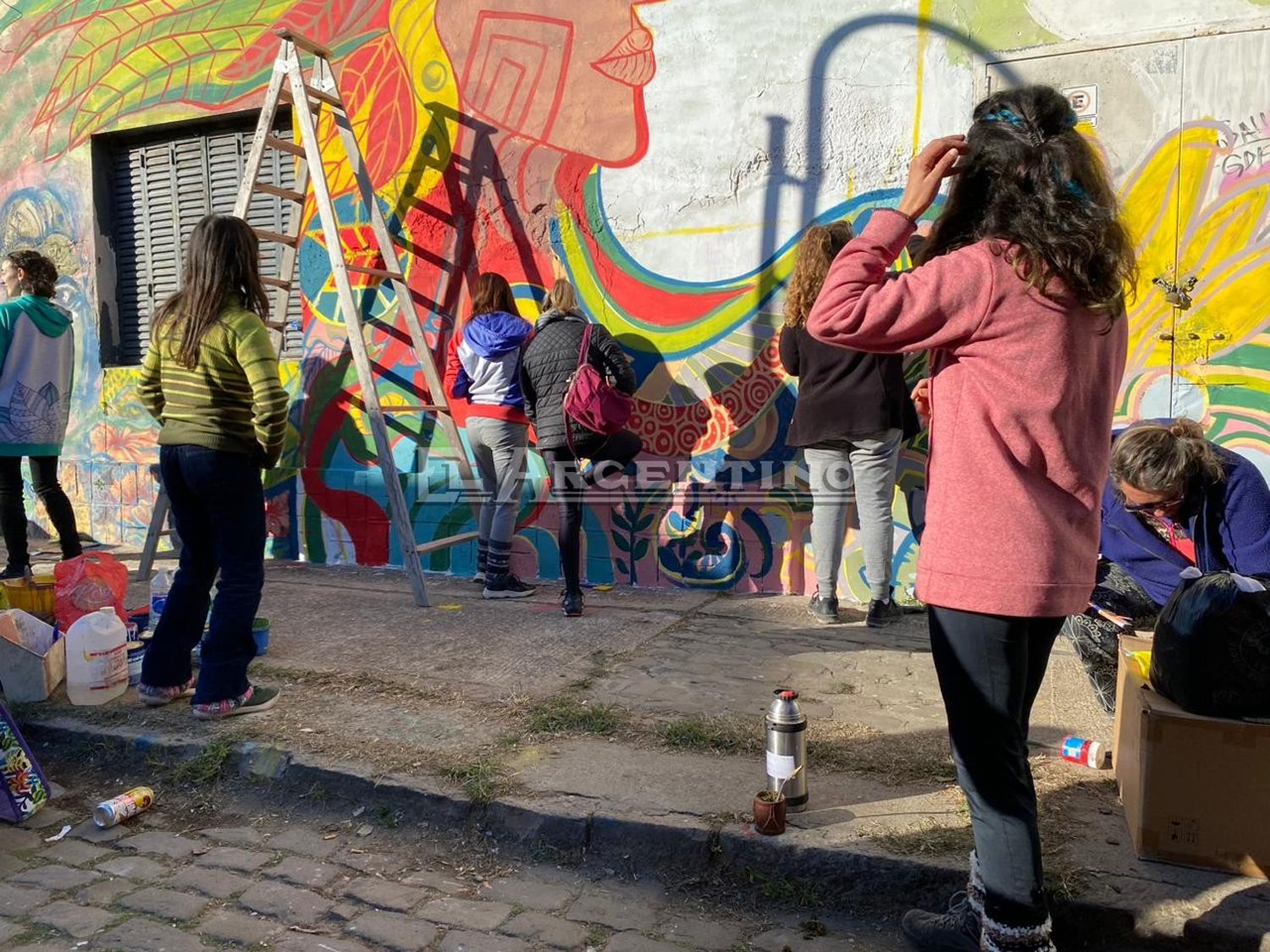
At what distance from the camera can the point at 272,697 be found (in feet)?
12.2

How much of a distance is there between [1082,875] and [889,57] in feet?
13.3

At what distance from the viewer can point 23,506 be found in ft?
17.7

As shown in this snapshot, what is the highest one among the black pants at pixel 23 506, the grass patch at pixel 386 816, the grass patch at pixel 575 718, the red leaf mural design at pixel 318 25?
the red leaf mural design at pixel 318 25

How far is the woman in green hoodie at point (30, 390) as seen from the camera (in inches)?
203

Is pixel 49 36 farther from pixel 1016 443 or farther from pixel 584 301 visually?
pixel 1016 443

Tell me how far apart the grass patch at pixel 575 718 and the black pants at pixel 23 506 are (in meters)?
3.56

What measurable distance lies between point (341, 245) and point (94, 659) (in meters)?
2.75

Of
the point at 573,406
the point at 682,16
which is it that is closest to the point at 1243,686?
the point at 573,406

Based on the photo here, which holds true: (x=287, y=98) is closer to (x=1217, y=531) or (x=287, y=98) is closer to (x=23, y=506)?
(x=23, y=506)

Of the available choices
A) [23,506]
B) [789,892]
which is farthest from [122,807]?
[23,506]

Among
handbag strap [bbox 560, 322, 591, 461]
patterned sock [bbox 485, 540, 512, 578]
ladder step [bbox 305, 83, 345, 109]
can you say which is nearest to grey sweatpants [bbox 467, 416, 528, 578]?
patterned sock [bbox 485, 540, 512, 578]

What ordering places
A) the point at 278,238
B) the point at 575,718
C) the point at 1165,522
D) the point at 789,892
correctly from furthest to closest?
the point at 278,238
the point at 575,718
the point at 1165,522
the point at 789,892

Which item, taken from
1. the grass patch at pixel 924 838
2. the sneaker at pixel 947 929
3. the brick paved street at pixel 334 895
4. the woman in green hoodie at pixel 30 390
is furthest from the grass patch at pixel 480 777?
the woman in green hoodie at pixel 30 390

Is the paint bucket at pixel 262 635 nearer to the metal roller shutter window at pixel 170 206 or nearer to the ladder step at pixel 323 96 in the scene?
the metal roller shutter window at pixel 170 206
